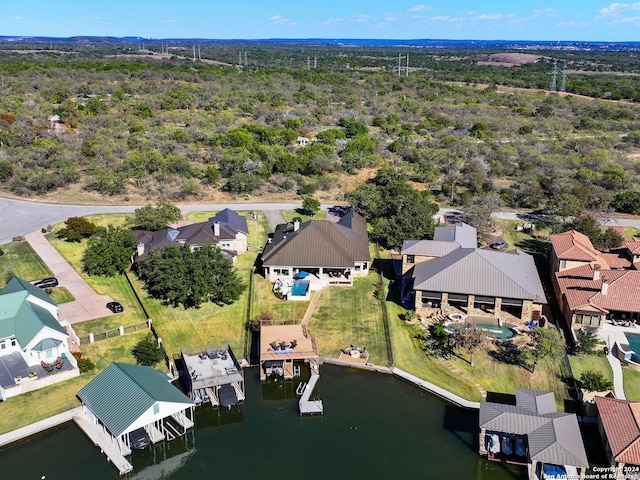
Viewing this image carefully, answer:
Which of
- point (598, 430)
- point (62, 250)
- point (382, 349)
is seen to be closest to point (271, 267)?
point (382, 349)

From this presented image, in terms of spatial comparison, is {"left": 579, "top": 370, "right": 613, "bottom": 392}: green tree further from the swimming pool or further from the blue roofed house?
the blue roofed house

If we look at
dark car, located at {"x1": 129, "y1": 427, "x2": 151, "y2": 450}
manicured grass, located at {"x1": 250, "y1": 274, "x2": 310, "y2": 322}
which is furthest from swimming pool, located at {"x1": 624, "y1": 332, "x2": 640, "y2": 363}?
dark car, located at {"x1": 129, "y1": 427, "x2": 151, "y2": 450}

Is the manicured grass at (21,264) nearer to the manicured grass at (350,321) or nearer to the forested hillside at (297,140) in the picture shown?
the forested hillside at (297,140)

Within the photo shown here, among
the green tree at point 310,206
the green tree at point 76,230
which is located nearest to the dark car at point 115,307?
the green tree at point 76,230

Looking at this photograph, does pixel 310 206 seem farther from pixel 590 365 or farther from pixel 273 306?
pixel 590 365

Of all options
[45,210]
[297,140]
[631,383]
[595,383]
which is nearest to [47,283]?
[45,210]

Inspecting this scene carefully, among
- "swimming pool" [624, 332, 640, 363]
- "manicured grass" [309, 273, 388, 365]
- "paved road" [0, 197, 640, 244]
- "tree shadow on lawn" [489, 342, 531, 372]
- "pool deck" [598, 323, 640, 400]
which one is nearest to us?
"pool deck" [598, 323, 640, 400]
